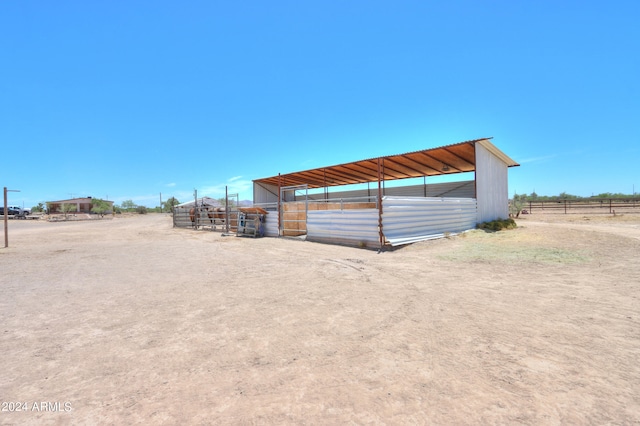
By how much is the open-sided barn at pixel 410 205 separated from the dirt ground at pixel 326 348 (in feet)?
15.8

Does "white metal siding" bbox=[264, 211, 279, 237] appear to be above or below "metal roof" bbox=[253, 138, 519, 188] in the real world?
below

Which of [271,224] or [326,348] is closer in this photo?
[326,348]

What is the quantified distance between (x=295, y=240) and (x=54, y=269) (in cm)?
860

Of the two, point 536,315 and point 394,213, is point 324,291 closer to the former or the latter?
point 536,315

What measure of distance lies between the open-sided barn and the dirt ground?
15.8ft

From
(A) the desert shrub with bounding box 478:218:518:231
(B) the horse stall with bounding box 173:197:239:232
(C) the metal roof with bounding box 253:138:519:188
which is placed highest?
(C) the metal roof with bounding box 253:138:519:188

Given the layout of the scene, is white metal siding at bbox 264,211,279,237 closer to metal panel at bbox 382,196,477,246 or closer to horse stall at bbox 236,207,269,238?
horse stall at bbox 236,207,269,238

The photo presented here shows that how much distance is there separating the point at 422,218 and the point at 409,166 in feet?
17.3

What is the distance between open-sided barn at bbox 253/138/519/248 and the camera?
35.7 feet

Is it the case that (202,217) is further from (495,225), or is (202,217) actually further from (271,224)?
(495,225)

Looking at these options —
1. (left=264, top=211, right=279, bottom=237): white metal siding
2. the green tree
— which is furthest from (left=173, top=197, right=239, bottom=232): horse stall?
the green tree

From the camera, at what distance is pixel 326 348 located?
2912mm

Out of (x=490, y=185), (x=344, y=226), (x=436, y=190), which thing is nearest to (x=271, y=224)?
(x=344, y=226)

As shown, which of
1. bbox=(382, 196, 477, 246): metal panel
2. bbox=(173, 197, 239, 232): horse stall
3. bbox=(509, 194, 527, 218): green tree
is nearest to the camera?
bbox=(382, 196, 477, 246): metal panel
